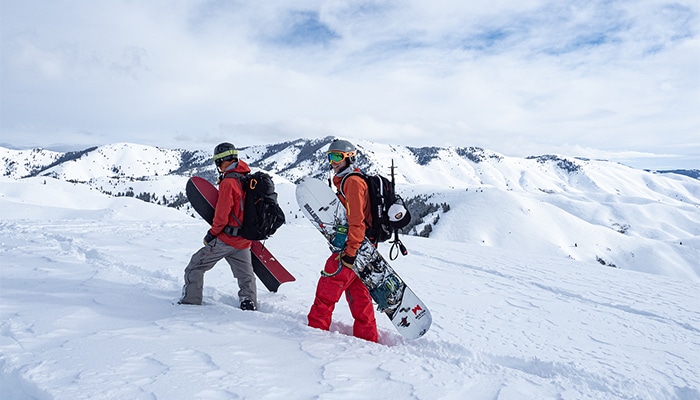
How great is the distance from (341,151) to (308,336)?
2.45 metres

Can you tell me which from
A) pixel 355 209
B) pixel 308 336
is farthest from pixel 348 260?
pixel 308 336

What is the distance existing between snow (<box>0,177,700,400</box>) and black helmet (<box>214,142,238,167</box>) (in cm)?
218

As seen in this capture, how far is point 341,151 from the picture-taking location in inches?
199

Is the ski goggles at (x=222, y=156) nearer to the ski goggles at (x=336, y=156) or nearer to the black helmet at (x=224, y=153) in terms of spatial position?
the black helmet at (x=224, y=153)

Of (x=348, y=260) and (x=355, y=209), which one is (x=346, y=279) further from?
(x=355, y=209)

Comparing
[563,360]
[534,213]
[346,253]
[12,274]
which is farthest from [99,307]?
[534,213]

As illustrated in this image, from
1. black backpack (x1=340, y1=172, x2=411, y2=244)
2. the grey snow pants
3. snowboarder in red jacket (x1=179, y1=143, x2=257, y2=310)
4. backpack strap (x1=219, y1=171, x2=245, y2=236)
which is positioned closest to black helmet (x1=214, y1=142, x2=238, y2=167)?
snowboarder in red jacket (x1=179, y1=143, x2=257, y2=310)

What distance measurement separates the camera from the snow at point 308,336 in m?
3.30

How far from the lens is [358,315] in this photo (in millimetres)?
5137

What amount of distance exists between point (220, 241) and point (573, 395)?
15.4 ft

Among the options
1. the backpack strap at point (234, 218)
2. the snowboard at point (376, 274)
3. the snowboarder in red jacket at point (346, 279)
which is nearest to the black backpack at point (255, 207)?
the backpack strap at point (234, 218)

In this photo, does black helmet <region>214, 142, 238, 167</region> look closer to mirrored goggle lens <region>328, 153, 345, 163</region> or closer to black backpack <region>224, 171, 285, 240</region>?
black backpack <region>224, 171, 285, 240</region>

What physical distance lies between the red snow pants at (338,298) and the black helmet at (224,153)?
84.5 inches

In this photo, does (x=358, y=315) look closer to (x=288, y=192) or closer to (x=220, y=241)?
(x=220, y=241)
